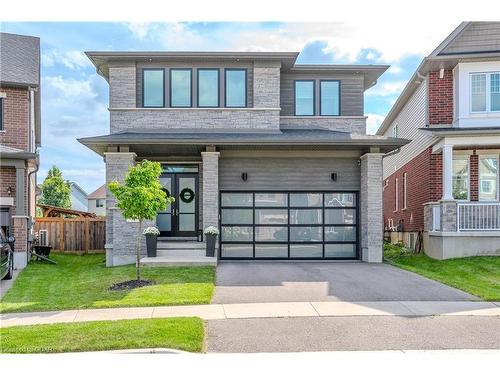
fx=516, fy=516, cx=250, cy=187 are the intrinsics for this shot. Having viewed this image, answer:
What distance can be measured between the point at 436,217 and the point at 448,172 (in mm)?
1639

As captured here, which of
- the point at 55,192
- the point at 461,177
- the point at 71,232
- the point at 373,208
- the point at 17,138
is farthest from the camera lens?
the point at 55,192

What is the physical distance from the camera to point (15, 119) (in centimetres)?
1736

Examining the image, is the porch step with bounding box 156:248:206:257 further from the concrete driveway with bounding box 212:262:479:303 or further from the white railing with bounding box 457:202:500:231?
the white railing with bounding box 457:202:500:231

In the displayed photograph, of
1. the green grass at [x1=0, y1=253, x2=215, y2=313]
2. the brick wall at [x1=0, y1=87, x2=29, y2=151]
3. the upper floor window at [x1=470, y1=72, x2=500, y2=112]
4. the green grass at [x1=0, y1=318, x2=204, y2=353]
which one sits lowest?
the green grass at [x1=0, y1=253, x2=215, y2=313]

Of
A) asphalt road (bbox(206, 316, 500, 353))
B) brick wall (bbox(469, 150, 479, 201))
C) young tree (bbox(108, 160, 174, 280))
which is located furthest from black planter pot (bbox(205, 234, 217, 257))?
brick wall (bbox(469, 150, 479, 201))

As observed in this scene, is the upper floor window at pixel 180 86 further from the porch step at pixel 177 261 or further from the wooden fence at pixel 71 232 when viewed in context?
the wooden fence at pixel 71 232

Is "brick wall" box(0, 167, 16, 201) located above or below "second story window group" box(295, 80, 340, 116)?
below

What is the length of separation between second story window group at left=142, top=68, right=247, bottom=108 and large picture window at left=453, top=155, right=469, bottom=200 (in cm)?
790

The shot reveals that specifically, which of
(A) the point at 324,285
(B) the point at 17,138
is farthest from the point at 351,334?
(B) the point at 17,138

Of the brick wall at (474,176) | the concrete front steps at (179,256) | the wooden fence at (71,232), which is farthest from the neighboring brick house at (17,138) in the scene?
the brick wall at (474,176)

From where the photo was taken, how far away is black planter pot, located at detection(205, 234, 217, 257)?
52.8 ft

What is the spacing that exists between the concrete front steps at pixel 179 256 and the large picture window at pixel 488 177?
32.4 ft

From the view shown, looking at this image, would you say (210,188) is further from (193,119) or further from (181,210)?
(193,119)

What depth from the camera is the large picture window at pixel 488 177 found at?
18.3 meters
